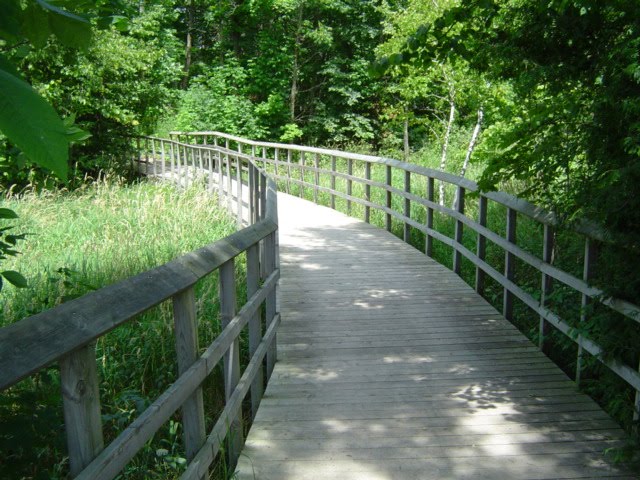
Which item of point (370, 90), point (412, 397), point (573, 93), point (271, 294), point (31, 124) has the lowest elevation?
point (412, 397)

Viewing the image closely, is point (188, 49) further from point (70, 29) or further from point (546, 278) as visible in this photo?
point (70, 29)

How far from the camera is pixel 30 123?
0.78 m

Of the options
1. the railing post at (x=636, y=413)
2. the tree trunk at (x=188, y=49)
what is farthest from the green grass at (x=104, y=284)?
the tree trunk at (x=188, y=49)

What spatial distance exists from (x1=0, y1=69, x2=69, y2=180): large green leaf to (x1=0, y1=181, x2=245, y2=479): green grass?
1684 millimetres

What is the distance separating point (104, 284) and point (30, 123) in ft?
20.9

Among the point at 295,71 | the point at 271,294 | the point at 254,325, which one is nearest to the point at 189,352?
the point at 254,325

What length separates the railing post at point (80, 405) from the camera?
5.71 feet

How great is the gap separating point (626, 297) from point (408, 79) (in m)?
12.2

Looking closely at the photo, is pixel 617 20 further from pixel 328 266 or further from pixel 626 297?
pixel 328 266

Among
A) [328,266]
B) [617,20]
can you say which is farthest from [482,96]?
[617,20]

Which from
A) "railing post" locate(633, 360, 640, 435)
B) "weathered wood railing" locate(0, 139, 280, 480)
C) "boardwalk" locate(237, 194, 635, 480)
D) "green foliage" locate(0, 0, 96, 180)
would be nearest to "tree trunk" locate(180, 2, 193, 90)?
"boardwalk" locate(237, 194, 635, 480)

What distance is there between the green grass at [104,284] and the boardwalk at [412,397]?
24.9 inches

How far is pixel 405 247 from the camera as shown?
31.1 ft

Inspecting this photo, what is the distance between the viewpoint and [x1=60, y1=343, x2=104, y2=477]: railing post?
174 cm
